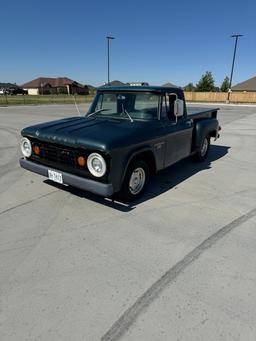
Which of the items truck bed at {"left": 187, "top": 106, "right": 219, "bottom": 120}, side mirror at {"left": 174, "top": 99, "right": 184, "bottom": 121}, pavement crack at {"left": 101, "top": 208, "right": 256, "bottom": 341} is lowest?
pavement crack at {"left": 101, "top": 208, "right": 256, "bottom": 341}

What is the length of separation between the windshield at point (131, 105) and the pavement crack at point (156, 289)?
7.06 ft

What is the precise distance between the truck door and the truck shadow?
0.46m

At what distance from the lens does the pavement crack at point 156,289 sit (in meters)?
2.12

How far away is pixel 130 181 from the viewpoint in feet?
13.7

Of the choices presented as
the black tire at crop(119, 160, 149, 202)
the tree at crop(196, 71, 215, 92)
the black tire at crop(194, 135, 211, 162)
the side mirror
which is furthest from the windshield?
the tree at crop(196, 71, 215, 92)

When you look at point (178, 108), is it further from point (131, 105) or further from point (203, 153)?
point (203, 153)

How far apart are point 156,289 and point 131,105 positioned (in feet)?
10.2

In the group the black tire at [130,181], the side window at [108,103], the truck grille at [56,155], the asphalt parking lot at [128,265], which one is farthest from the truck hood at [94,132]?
the asphalt parking lot at [128,265]

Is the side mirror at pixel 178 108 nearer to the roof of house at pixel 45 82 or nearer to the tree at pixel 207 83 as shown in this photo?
the tree at pixel 207 83

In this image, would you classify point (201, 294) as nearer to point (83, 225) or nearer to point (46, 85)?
point (83, 225)

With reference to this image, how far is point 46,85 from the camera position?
96.6m

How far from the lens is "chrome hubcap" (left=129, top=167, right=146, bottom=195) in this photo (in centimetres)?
425

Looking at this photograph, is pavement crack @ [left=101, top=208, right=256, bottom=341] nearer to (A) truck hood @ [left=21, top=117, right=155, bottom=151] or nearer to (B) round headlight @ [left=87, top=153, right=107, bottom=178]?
(B) round headlight @ [left=87, top=153, right=107, bottom=178]

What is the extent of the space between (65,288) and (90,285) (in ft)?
0.76
